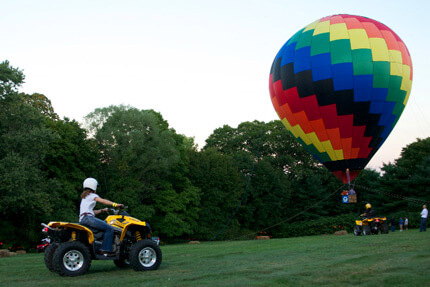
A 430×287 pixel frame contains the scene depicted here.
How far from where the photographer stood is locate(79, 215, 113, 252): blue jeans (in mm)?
9844

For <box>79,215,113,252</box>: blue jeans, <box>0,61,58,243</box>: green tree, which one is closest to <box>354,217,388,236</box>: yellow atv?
<box>79,215,113,252</box>: blue jeans

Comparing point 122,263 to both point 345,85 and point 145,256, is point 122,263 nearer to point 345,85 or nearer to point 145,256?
point 145,256

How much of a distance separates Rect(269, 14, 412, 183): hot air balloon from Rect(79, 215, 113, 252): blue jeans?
18186mm

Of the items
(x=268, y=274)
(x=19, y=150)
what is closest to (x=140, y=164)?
(x=19, y=150)

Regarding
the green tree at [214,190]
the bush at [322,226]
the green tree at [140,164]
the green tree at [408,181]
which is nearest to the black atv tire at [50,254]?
the green tree at [140,164]

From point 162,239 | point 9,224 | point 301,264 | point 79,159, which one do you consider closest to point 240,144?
point 162,239

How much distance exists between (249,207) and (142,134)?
23446 millimetres

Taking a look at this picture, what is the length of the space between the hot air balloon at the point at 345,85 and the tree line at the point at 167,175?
16.5 meters

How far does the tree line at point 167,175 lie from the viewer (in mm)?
32094

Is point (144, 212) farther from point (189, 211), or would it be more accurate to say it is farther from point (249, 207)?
point (249, 207)

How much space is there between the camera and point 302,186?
219 ft

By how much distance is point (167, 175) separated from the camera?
47938 millimetres

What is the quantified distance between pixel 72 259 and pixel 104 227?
35.6 inches

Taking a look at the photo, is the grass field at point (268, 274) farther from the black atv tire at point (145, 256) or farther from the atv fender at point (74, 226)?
the atv fender at point (74, 226)
